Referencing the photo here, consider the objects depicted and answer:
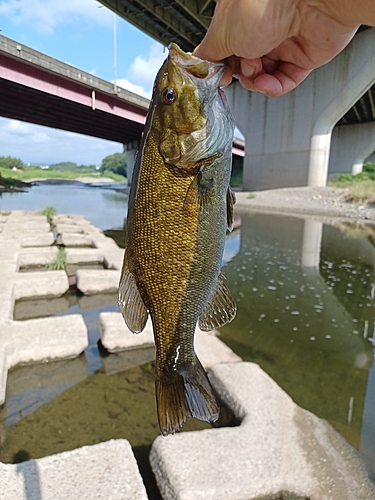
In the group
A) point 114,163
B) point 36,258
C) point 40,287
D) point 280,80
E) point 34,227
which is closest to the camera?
point 280,80

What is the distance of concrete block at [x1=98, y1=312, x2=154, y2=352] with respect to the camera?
4.86 metres

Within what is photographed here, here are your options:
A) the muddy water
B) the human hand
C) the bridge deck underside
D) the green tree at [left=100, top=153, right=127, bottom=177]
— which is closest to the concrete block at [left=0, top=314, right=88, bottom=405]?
the muddy water

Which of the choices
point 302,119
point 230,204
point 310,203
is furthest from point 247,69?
point 302,119

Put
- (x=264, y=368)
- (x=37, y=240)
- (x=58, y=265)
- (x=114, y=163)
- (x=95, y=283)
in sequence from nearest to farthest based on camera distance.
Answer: (x=264, y=368)
(x=95, y=283)
(x=58, y=265)
(x=37, y=240)
(x=114, y=163)

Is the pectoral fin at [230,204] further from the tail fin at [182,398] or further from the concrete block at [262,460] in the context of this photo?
the concrete block at [262,460]

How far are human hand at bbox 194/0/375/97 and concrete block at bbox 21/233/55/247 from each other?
874 cm

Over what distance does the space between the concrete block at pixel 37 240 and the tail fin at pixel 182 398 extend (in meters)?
8.92

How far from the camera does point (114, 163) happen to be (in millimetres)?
135000

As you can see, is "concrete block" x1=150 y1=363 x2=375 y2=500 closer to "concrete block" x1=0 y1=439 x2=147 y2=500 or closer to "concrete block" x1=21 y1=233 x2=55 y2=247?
"concrete block" x1=0 y1=439 x2=147 y2=500

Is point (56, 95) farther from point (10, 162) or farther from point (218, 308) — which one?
point (10, 162)

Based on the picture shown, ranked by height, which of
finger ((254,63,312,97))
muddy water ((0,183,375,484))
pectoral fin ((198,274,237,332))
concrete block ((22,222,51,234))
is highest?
finger ((254,63,312,97))

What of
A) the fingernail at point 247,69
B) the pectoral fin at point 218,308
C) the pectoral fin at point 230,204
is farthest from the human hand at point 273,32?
the pectoral fin at point 218,308

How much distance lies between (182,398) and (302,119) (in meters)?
31.7

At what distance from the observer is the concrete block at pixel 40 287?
253 inches
